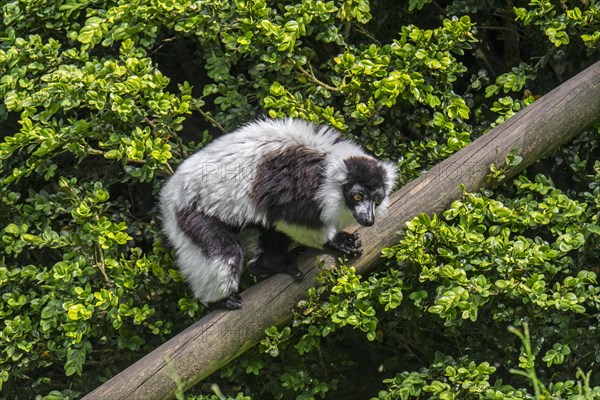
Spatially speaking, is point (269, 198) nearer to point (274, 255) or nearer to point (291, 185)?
point (291, 185)

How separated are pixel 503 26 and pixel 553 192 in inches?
61.6

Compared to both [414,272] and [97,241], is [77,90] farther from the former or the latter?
[414,272]

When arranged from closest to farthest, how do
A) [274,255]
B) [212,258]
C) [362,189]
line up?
[362,189]
[212,258]
[274,255]

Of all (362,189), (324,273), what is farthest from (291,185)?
(324,273)

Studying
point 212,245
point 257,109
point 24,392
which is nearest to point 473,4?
point 257,109

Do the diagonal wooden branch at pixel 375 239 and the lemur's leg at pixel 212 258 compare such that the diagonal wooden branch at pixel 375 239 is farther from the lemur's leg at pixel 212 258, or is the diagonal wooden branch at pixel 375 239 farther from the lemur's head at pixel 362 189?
the lemur's head at pixel 362 189

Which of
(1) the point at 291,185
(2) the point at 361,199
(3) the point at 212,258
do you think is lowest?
(3) the point at 212,258

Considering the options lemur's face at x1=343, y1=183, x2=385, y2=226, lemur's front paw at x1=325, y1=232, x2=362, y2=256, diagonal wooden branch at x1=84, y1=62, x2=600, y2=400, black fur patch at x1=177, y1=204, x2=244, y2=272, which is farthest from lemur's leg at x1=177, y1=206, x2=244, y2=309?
lemur's face at x1=343, y1=183, x2=385, y2=226

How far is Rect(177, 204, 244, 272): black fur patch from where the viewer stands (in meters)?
5.07

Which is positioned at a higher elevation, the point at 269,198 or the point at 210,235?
the point at 269,198

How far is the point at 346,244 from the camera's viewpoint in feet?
16.7

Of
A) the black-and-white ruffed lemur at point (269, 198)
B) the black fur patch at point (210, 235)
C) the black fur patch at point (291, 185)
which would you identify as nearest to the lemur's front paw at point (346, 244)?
the black-and-white ruffed lemur at point (269, 198)

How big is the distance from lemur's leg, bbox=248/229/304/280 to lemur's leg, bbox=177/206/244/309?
0.16m

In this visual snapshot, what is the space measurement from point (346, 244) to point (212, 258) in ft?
2.39
